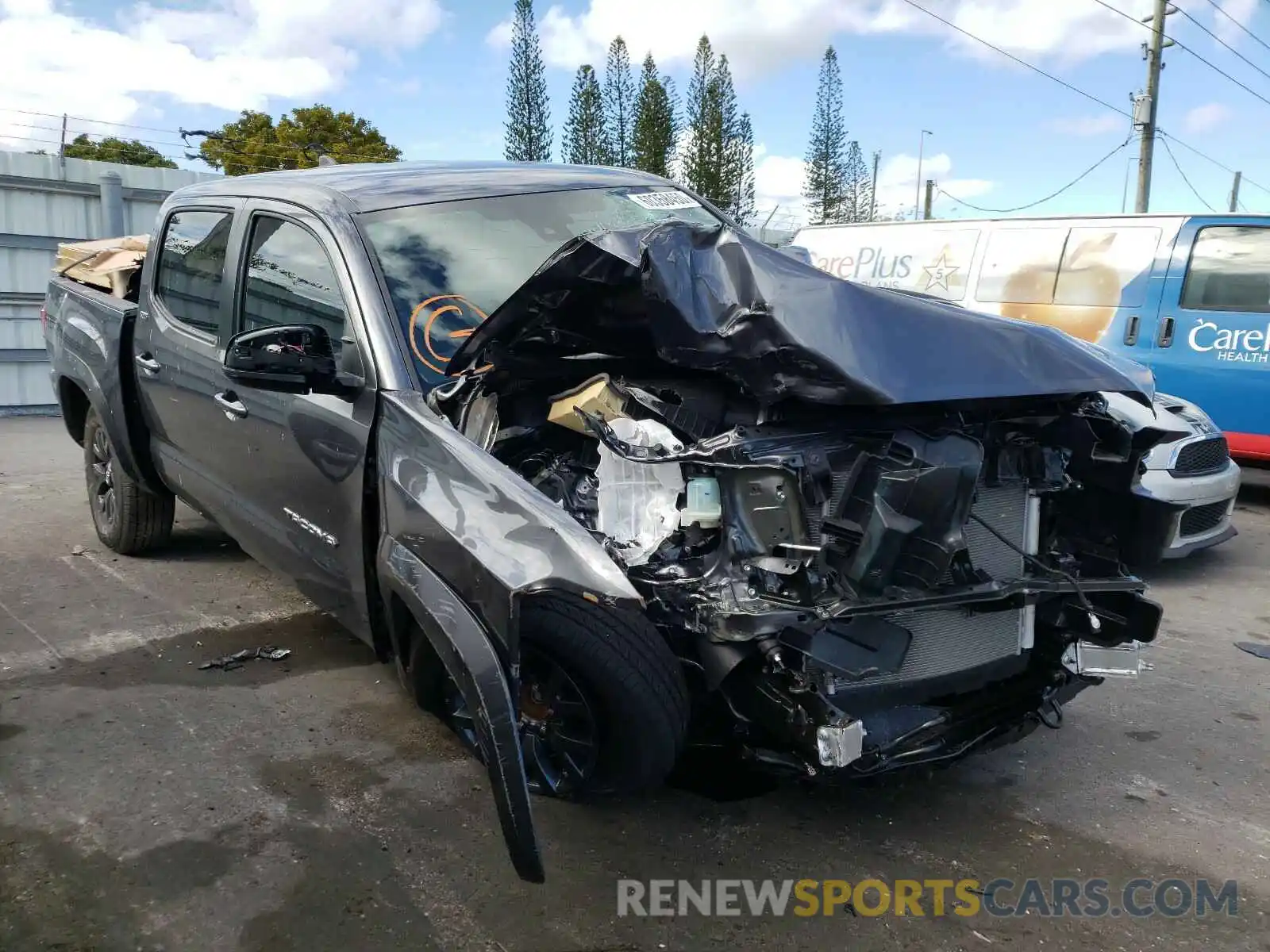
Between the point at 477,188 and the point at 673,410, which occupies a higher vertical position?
the point at 477,188

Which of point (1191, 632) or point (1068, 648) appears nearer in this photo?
point (1068, 648)

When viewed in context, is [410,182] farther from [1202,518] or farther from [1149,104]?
[1149,104]

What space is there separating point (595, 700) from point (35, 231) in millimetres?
12150

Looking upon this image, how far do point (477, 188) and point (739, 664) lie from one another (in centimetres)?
213

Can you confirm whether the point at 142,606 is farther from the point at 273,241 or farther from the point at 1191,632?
the point at 1191,632

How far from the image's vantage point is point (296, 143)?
1687 inches

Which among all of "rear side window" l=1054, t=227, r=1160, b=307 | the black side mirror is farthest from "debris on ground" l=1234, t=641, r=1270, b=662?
the black side mirror

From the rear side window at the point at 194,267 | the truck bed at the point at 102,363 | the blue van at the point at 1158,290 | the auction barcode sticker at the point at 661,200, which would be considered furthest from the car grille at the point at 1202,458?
→ the truck bed at the point at 102,363

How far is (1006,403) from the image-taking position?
266 cm

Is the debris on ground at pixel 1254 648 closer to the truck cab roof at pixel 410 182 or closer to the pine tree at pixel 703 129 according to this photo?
the truck cab roof at pixel 410 182

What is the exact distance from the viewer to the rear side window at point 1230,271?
6922 mm

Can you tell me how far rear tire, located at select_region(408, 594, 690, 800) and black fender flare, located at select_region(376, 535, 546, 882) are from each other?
0.16m

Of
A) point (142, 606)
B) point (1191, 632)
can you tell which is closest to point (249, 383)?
point (142, 606)

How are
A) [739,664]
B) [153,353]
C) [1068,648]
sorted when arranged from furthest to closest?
[153,353], [1068,648], [739,664]
